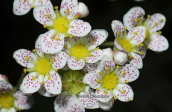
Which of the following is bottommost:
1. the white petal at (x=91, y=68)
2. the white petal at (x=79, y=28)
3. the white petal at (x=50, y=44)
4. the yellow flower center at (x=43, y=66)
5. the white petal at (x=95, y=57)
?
the white petal at (x=91, y=68)

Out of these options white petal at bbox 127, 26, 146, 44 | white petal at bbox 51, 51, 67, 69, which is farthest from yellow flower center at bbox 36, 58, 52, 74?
white petal at bbox 127, 26, 146, 44

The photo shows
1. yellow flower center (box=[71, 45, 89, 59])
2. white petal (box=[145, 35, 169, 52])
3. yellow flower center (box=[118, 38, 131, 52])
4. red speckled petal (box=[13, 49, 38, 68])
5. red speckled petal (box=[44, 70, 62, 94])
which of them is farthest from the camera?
white petal (box=[145, 35, 169, 52])

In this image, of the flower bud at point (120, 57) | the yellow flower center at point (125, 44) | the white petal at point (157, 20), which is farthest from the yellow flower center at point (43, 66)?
the white petal at point (157, 20)

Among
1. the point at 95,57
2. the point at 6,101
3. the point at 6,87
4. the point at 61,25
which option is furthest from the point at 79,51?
the point at 6,101

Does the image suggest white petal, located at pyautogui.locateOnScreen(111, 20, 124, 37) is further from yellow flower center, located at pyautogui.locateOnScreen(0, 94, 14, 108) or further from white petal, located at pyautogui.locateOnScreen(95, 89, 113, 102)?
yellow flower center, located at pyautogui.locateOnScreen(0, 94, 14, 108)

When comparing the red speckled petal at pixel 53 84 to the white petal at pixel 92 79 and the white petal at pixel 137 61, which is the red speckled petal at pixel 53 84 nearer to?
the white petal at pixel 92 79

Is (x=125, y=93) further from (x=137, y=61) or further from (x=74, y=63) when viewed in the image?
(x=74, y=63)
